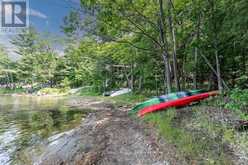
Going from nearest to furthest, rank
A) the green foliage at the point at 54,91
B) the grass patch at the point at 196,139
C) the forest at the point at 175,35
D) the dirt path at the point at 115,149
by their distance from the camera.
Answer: the grass patch at the point at 196,139
the dirt path at the point at 115,149
the forest at the point at 175,35
the green foliage at the point at 54,91

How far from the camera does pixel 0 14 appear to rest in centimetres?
2872

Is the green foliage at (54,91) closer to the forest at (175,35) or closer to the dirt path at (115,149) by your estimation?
the forest at (175,35)

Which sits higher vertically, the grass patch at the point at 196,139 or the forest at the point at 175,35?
the forest at the point at 175,35

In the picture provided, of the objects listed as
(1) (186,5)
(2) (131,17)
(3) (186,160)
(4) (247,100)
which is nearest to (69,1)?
(2) (131,17)

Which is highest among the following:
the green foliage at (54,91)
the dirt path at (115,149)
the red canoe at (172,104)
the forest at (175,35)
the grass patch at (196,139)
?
the forest at (175,35)

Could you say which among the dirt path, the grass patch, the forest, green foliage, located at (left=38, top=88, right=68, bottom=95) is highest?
the forest

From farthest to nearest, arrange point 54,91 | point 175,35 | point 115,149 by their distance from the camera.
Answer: point 54,91 < point 175,35 < point 115,149

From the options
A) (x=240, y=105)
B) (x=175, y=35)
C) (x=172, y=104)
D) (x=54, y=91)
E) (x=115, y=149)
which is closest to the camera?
(x=115, y=149)

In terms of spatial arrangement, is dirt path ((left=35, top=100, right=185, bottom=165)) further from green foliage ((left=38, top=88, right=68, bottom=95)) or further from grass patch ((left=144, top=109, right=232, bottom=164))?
green foliage ((left=38, top=88, right=68, bottom=95))

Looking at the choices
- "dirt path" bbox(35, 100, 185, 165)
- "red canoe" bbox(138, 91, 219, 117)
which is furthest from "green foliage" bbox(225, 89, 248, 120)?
"dirt path" bbox(35, 100, 185, 165)

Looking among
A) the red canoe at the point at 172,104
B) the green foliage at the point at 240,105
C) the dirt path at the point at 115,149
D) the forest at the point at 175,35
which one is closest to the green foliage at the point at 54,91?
the forest at the point at 175,35

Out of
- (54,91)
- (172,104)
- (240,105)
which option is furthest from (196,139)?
(54,91)

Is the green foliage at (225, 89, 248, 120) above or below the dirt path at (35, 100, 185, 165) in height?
above

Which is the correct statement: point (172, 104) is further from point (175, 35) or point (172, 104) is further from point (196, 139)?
point (175, 35)
